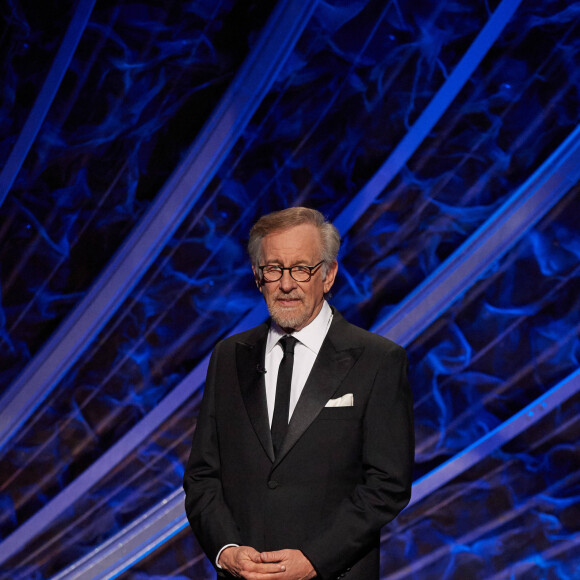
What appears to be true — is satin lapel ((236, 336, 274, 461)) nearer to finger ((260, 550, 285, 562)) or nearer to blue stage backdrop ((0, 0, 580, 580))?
finger ((260, 550, 285, 562))

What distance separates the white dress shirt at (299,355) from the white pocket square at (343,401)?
8 centimetres

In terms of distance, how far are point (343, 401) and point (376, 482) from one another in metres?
0.17

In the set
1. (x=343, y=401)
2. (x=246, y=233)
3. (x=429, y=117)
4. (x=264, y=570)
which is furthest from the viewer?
(x=246, y=233)

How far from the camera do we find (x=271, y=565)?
145 cm

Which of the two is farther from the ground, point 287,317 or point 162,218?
point 287,317

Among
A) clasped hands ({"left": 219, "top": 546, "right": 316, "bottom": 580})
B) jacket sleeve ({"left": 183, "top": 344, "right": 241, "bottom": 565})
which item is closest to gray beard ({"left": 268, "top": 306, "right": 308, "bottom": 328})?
jacket sleeve ({"left": 183, "top": 344, "right": 241, "bottom": 565})

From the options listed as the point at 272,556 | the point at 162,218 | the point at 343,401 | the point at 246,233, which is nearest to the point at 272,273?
the point at 343,401

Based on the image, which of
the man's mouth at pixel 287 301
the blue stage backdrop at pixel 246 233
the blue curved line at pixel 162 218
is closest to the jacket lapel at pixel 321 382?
the man's mouth at pixel 287 301

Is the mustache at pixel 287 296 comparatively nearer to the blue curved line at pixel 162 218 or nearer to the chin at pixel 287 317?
the chin at pixel 287 317

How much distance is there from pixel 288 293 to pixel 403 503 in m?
0.48

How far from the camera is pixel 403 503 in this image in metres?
1.53

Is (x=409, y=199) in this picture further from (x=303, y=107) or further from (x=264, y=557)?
(x=264, y=557)

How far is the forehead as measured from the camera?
1.59 meters

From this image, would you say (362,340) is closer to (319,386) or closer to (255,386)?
(319,386)
